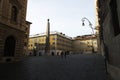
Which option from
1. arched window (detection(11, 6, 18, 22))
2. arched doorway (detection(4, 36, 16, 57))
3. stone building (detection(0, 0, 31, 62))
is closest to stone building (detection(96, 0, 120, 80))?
stone building (detection(0, 0, 31, 62))

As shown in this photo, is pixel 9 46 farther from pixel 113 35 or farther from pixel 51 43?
pixel 51 43

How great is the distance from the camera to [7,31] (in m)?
17.3

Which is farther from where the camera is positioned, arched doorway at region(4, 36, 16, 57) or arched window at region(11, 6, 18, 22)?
arched window at region(11, 6, 18, 22)

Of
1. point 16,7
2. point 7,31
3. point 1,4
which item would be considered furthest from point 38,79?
point 16,7

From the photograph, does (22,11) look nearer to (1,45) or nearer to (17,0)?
(17,0)

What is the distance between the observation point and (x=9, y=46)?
1798 cm

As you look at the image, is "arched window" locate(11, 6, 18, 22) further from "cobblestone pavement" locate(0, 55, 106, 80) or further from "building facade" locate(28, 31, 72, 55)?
"building facade" locate(28, 31, 72, 55)

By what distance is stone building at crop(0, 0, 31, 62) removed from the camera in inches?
649

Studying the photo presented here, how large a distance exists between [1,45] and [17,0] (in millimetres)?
8047

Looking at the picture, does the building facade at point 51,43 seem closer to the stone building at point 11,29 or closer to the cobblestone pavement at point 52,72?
the stone building at point 11,29

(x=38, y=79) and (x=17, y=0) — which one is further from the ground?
(x=17, y=0)

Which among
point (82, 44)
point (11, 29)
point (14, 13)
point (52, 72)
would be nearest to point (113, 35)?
point (52, 72)

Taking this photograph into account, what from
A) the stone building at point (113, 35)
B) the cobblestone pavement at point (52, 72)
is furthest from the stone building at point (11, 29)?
the stone building at point (113, 35)

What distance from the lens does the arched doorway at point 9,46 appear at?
682 inches
